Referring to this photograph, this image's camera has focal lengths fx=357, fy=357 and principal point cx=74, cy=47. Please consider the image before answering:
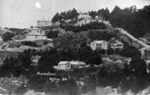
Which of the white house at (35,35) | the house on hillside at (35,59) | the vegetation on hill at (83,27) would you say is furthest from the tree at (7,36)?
the house on hillside at (35,59)

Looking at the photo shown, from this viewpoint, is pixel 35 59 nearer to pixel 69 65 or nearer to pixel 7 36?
pixel 69 65

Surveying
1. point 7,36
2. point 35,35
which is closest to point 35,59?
point 35,35

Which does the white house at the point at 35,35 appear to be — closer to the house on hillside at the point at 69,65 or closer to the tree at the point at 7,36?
the tree at the point at 7,36

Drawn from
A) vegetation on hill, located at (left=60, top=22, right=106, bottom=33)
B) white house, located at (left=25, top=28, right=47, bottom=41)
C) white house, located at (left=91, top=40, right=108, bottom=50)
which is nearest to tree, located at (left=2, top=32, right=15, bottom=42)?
white house, located at (left=25, top=28, right=47, bottom=41)

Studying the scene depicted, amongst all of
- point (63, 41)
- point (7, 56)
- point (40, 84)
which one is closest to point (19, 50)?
point (7, 56)

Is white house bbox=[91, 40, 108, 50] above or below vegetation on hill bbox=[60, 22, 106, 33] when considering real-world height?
below

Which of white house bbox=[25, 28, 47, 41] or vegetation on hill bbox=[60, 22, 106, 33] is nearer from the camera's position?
white house bbox=[25, 28, 47, 41]

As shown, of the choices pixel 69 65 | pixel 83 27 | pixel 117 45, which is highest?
pixel 83 27

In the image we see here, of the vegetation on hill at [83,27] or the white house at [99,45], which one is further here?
the vegetation on hill at [83,27]

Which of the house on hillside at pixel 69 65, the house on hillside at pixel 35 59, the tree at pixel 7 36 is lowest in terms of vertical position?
the house on hillside at pixel 69 65

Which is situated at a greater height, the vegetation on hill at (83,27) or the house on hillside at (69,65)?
the vegetation on hill at (83,27)

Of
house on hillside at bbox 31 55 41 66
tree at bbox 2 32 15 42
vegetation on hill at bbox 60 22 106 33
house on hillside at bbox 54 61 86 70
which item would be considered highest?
vegetation on hill at bbox 60 22 106 33

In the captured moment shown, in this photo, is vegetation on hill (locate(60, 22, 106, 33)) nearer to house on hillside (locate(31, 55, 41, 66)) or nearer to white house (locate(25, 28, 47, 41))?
white house (locate(25, 28, 47, 41))
